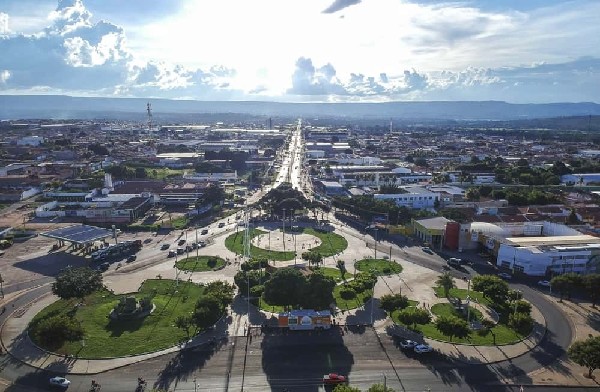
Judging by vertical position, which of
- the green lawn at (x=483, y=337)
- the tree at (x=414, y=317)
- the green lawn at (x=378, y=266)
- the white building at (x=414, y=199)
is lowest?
the green lawn at (x=483, y=337)

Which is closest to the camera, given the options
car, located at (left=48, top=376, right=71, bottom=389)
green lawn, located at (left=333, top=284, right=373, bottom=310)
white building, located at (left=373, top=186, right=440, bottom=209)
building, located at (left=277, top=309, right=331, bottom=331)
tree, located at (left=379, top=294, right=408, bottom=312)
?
car, located at (left=48, top=376, right=71, bottom=389)

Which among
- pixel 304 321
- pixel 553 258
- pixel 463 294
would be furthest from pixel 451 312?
pixel 553 258

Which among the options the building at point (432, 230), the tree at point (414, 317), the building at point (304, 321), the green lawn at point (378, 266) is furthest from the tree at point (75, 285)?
the building at point (432, 230)

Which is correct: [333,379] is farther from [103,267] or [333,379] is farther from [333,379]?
[103,267]

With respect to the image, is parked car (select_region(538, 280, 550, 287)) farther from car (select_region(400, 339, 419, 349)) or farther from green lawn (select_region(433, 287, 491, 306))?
car (select_region(400, 339, 419, 349))

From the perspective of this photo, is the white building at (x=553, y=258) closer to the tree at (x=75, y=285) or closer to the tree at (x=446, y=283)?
the tree at (x=446, y=283)

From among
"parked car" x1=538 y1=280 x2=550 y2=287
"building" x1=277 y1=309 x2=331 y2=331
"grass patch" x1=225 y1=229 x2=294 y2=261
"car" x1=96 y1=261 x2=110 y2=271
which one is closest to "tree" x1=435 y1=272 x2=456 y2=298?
"parked car" x1=538 y1=280 x2=550 y2=287
